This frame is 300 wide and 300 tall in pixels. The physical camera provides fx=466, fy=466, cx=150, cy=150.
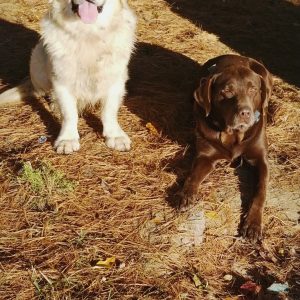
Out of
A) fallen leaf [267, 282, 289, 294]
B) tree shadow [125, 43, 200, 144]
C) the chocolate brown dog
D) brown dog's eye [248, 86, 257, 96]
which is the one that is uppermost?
brown dog's eye [248, 86, 257, 96]

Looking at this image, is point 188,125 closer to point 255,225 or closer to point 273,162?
point 273,162

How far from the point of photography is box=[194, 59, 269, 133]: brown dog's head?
3377mm

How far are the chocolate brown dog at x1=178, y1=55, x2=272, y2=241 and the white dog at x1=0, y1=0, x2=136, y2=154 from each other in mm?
726

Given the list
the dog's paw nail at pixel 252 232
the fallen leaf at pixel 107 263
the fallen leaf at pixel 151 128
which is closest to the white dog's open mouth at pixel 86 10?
the fallen leaf at pixel 151 128

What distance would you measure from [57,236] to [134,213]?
0.56 m

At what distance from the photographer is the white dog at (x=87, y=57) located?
3.64 m

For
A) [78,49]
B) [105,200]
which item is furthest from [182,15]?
[105,200]

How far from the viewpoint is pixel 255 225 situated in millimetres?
3074

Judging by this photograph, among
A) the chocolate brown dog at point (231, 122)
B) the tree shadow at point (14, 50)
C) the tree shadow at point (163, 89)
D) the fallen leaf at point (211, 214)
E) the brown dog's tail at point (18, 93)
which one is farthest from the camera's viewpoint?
the tree shadow at point (14, 50)

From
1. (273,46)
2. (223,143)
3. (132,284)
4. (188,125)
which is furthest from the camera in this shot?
(273,46)

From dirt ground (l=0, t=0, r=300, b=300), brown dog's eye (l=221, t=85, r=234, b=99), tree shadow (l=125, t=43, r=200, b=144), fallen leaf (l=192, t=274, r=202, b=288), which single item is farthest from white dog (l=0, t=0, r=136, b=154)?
fallen leaf (l=192, t=274, r=202, b=288)

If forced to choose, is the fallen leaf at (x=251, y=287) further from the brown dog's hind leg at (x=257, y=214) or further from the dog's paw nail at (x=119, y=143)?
the dog's paw nail at (x=119, y=143)

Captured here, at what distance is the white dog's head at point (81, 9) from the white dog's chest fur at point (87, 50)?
0.28 ft

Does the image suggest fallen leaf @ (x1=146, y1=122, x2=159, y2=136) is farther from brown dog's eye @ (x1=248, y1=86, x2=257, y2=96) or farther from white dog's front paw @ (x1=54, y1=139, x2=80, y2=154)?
brown dog's eye @ (x1=248, y1=86, x2=257, y2=96)
